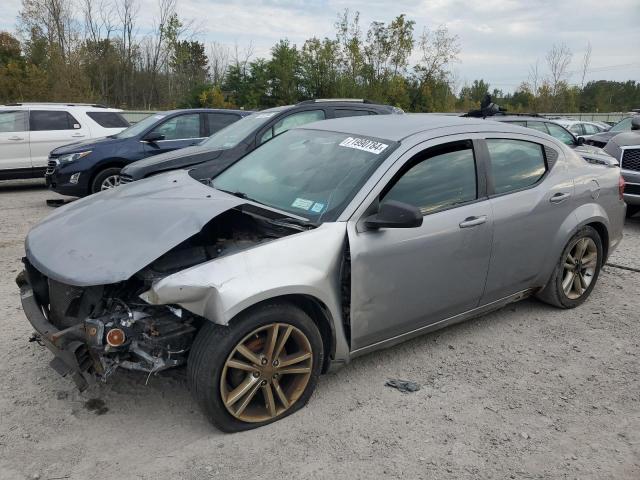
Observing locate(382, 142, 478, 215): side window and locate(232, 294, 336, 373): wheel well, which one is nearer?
locate(232, 294, 336, 373): wheel well

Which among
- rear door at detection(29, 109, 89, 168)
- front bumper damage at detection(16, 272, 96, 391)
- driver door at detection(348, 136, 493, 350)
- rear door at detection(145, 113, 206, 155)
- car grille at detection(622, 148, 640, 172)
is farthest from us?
rear door at detection(29, 109, 89, 168)

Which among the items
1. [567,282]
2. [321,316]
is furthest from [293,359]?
[567,282]

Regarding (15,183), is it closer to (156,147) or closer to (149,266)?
(156,147)

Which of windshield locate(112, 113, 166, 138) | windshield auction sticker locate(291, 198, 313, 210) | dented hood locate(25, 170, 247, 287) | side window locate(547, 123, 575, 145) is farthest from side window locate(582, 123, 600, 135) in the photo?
dented hood locate(25, 170, 247, 287)

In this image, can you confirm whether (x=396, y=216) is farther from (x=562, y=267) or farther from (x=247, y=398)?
(x=562, y=267)

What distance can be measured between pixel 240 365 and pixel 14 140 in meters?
9.74

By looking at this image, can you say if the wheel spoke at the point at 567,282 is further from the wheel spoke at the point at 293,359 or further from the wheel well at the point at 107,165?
the wheel well at the point at 107,165

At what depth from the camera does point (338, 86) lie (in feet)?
92.7

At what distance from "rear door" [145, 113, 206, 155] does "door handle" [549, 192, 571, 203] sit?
6.72 m

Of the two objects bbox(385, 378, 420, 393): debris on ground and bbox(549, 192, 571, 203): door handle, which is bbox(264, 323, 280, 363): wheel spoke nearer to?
bbox(385, 378, 420, 393): debris on ground

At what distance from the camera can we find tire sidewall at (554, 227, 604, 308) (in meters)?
4.43

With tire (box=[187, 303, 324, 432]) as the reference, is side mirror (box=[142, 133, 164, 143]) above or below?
above

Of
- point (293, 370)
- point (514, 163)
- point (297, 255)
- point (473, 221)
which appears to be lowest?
point (293, 370)

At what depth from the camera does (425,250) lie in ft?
11.1
